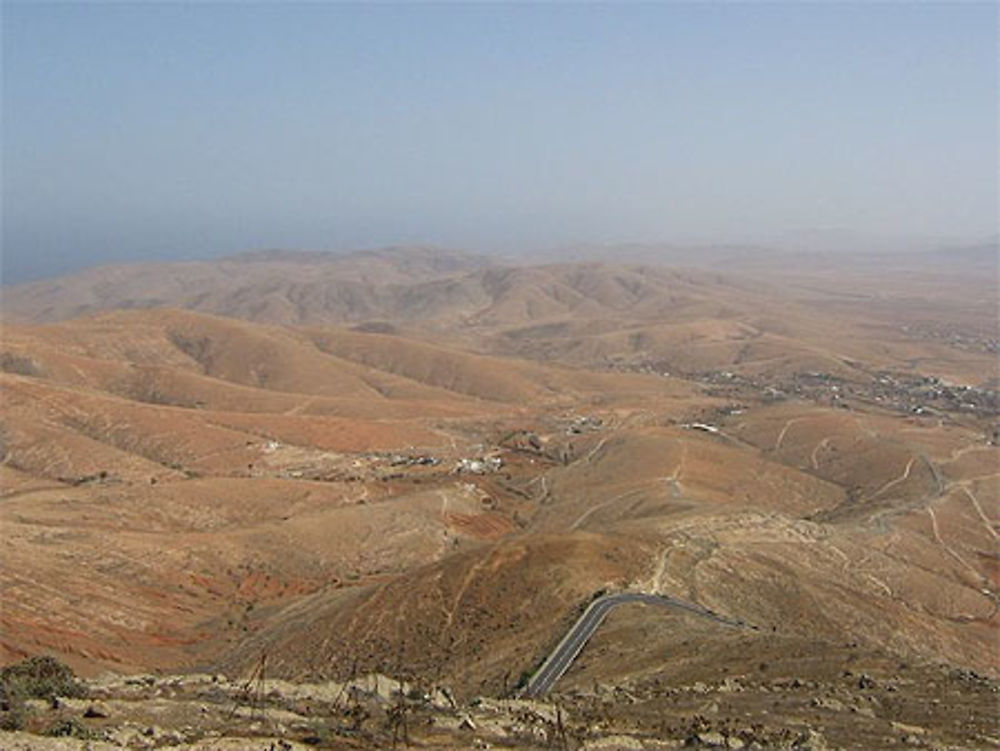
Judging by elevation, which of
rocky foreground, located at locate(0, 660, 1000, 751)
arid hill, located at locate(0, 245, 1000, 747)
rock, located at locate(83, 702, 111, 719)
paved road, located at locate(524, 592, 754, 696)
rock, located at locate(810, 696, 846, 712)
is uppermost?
rock, located at locate(83, 702, 111, 719)

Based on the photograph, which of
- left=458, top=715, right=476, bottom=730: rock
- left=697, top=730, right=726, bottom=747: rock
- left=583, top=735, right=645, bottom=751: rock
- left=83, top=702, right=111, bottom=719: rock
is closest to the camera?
left=83, top=702, right=111, bottom=719: rock

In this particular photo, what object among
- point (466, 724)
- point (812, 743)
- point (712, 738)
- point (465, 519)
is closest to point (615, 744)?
point (712, 738)

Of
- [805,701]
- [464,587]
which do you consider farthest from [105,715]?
[464,587]

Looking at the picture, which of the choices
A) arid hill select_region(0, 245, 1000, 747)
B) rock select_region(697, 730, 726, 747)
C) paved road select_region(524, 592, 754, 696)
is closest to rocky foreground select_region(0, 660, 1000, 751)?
rock select_region(697, 730, 726, 747)

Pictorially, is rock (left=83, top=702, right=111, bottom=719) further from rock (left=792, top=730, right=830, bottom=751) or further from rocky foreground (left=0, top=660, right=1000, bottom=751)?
rock (left=792, top=730, right=830, bottom=751)

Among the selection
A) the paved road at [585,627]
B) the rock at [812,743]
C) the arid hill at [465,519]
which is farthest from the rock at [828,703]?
the paved road at [585,627]

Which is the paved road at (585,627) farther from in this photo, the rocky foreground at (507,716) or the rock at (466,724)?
the rock at (466,724)

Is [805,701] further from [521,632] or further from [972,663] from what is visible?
[972,663]
